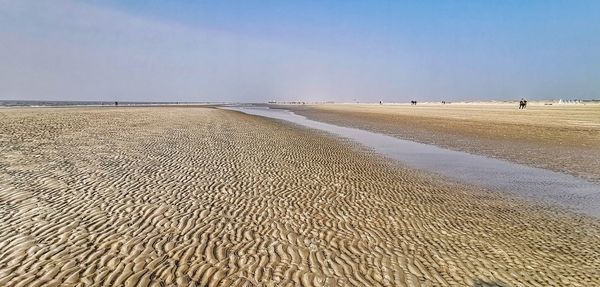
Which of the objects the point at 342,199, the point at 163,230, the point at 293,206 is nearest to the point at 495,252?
the point at 342,199

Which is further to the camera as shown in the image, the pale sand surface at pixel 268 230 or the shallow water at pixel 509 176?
the shallow water at pixel 509 176

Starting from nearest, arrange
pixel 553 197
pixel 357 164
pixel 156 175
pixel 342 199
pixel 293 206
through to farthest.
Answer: pixel 293 206, pixel 342 199, pixel 553 197, pixel 156 175, pixel 357 164

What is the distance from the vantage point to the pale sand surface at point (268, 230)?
543 cm

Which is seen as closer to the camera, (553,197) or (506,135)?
(553,197)

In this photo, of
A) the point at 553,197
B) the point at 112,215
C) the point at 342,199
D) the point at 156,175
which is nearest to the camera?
the point at 112,215

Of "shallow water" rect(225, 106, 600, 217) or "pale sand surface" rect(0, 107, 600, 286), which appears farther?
"shallow water" rect(225, 106, 600, 217)

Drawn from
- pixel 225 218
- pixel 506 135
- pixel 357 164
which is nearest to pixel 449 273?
pixel 225 218

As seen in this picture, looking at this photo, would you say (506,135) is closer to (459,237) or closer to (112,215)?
(459,237)

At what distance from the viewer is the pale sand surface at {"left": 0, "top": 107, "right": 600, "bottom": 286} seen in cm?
543

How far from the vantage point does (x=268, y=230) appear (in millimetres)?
7227

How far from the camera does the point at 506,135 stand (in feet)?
89.3

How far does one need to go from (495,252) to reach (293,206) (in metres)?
4.99

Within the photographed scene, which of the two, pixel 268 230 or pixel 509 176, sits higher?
pixel 268 230

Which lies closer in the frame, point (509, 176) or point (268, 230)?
point (268, 230)
